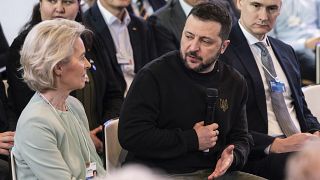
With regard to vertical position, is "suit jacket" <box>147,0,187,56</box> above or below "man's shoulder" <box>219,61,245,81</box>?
below

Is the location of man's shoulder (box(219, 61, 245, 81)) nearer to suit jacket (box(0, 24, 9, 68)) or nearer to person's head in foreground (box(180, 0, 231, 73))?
person's head in foreground (box(180, 0, 231, 73))

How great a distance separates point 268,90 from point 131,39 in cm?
106

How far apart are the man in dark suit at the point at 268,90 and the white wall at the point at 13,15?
204 centimetres

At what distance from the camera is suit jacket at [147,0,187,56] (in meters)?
3.63

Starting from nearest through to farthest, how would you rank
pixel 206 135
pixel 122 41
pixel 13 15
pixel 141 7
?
pixel 206 135, pixel 122 41, pixel 13 15, pixel 141 7

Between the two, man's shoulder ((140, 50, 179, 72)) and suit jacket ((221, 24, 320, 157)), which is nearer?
man's shoulder ((140, 50, 179, 72))

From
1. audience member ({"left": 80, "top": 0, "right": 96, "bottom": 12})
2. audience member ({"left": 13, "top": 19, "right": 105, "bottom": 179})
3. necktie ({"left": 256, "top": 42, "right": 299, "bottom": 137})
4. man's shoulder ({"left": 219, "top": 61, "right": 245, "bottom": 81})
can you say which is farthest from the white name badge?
audience member ({"left": 80, "top": 0, "right": 96, "bottom": 12})

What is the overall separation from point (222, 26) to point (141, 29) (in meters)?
1.24

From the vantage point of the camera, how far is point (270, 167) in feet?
8.67

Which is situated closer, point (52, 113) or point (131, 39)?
point (52, 113)

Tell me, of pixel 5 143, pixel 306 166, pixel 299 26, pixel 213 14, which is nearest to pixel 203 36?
pixel 213 14

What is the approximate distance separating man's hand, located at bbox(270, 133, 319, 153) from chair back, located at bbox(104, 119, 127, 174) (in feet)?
2.34

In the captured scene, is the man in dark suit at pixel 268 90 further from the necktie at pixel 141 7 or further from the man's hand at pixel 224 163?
the necktie at pixel 141 7

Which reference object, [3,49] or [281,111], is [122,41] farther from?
[281,111]
